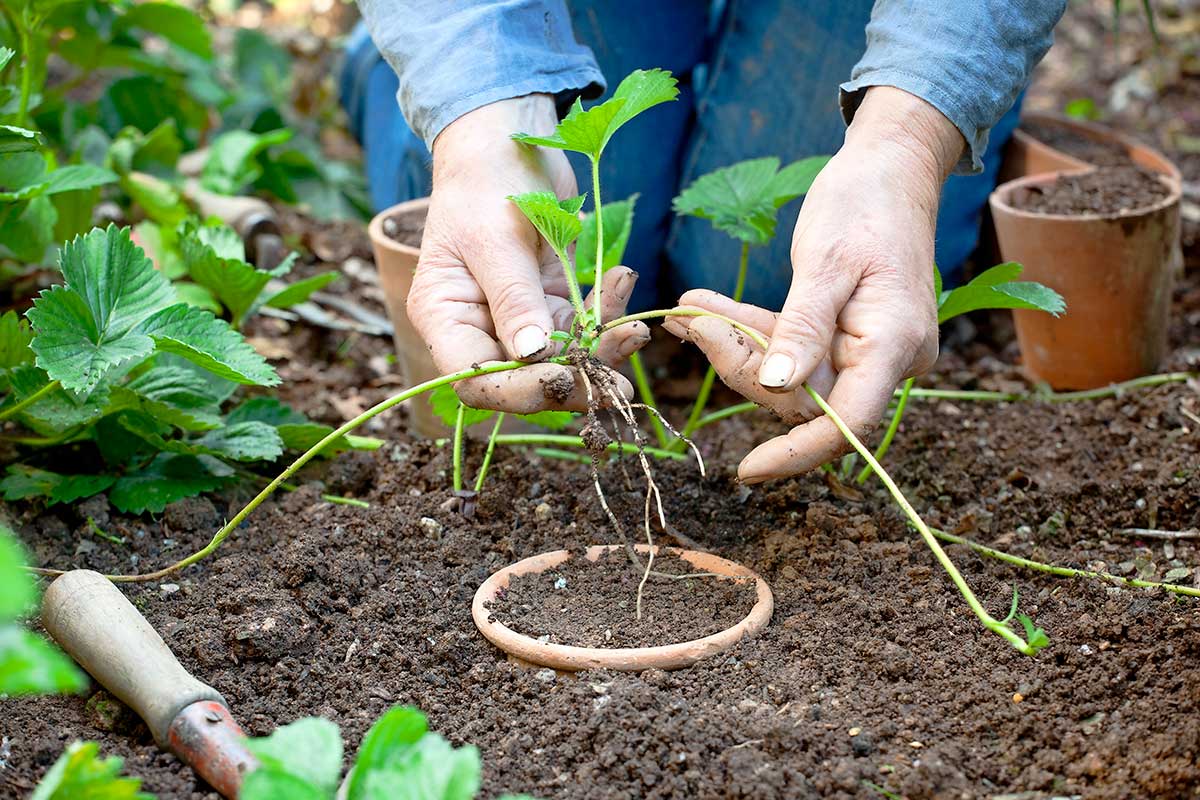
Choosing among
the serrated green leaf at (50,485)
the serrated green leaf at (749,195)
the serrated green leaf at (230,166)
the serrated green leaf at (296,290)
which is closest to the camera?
the serrated green leaf at (50,485)

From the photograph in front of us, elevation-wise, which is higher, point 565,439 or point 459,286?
point 459,286

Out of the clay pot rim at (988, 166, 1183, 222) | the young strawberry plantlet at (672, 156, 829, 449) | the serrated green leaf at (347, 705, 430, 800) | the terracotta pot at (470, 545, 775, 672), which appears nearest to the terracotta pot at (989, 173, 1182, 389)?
the clay pot rim at (988, 166, 1183, 222)

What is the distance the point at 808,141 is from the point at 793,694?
1.46 m

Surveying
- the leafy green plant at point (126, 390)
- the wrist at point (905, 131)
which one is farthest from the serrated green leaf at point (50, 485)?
the wrist at point (905, 131)

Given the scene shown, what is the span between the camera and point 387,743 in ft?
2.92

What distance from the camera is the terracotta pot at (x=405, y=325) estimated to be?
1.98 meters

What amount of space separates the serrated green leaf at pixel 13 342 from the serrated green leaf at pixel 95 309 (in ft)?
0.32

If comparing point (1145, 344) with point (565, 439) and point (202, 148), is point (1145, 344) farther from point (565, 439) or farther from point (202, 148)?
point (202, 148)

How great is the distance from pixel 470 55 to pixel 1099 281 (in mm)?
1200

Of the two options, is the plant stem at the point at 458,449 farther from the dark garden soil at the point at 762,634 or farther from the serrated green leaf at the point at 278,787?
the serrated green leaf at the point at 278,787

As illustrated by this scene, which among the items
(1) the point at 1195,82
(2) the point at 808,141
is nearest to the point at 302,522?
(2) the point at 808,141

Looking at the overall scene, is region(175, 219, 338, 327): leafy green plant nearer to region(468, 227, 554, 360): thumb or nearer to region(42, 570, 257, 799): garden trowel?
region(468, 227, 554, 360): thumb

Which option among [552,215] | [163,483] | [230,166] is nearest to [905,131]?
[552,215]

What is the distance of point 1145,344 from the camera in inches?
82.7
